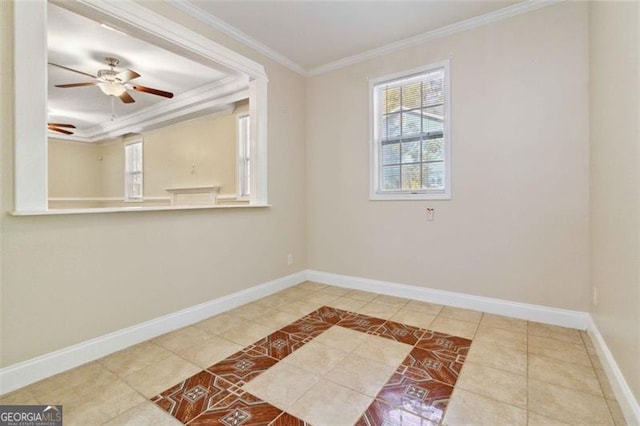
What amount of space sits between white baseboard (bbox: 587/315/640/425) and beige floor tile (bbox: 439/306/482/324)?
0.79 meters

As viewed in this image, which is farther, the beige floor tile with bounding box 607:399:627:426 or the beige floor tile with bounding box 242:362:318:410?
the beige floor tile with bounding box 242:362:318:410

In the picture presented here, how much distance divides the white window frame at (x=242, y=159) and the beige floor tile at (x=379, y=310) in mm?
2755

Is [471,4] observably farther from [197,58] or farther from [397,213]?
[197,58]

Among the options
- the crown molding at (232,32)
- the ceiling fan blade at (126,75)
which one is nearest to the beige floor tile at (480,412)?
the crown molding at (232,32)

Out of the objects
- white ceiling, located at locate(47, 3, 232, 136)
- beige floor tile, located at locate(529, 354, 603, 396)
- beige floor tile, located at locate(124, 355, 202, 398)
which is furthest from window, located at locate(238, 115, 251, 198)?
beige floor tile, located at locate(529, 354, 603, 396)

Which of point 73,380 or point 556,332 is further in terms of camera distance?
point 556,332

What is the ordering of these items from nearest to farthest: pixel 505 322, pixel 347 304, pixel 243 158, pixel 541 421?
pixel 541 421, pixel 505 322, pixel 347 304, pixel 243 158

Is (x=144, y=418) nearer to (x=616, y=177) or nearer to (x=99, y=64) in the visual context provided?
(x=616, y=177)

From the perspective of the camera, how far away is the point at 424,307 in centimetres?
295

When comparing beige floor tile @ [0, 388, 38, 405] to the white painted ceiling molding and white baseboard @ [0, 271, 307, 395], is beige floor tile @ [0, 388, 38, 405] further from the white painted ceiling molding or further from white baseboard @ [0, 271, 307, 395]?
the white painted ceiling molding

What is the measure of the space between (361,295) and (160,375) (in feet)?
6.99

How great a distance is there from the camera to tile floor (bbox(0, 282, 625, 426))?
4.75ft

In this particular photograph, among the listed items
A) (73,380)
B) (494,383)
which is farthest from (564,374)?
(73,380)

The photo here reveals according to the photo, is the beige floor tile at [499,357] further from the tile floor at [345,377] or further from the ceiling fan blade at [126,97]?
the ceiling fan blade at [126,97]
